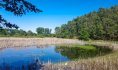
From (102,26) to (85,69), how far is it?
72.9 m

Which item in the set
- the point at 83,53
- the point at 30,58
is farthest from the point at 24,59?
the point at 83,53

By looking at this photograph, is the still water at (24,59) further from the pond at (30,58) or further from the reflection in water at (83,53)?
the reflection in water at (83,53)

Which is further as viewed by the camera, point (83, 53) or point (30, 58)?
point (83, 53)

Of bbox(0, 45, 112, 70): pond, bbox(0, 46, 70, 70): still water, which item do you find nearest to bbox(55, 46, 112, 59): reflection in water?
bbox(0, 45, 112, 70): pond

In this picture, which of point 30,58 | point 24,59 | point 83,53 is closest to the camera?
point 24,59

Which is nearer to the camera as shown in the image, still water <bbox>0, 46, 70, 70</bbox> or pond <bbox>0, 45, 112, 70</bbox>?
pond <bbox>0, 45, 112, 70</bbox>

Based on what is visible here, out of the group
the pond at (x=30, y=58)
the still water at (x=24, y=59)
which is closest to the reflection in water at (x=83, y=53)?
the pond at (x=30, y=58)

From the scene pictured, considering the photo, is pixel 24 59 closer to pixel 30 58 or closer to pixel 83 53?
pixel 30 58

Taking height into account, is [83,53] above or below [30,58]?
above

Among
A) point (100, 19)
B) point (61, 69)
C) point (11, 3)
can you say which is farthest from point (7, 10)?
point (100, 19)

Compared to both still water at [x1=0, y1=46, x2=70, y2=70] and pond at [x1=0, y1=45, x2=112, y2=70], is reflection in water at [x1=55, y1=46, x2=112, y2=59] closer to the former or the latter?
pond at [x1=0, y1=45, x2=112, y2=70]

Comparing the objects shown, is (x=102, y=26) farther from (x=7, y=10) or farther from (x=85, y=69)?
(x=7, y=10)

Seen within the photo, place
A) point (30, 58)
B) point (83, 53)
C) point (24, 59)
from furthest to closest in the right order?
point (83, 53) → point (30, 58) → point (24, 59)

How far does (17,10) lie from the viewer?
1180 centimetres
